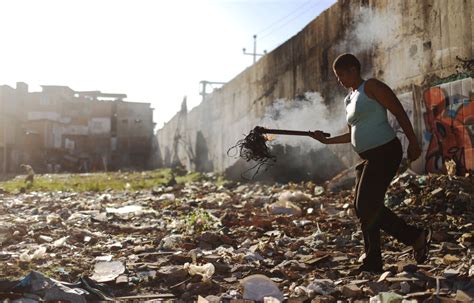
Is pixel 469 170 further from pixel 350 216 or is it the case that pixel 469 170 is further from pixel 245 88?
pixel 245 88

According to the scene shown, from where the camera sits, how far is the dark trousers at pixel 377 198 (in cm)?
282

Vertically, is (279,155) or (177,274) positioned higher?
(279,155)

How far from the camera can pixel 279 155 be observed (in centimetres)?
982

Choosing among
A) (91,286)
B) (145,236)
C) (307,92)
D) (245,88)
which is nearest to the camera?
(91,286)

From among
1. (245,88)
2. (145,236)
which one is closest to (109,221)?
(145,236)

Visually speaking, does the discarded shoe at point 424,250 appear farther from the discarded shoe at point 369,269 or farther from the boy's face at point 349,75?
the boy's face at point 349,75

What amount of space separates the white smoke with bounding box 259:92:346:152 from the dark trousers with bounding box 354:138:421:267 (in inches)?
202

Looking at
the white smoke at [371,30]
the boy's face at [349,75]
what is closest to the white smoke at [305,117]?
the white smoke at [371,30]

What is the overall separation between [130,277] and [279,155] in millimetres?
7062

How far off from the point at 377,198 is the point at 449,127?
342 centimetres

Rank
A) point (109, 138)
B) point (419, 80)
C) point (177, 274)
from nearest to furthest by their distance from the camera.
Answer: point (177, 274) → point (419, 80) → point (109, 138)

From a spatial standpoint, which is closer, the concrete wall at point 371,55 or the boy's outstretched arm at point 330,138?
the boy's outstretched arm at point 330,138

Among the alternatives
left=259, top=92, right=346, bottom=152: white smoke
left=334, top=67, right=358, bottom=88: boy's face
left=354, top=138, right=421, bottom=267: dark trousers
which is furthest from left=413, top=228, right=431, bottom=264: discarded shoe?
left=259, top=92, right=346, bottom=152: white smoke

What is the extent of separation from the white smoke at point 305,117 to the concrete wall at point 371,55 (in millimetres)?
114
